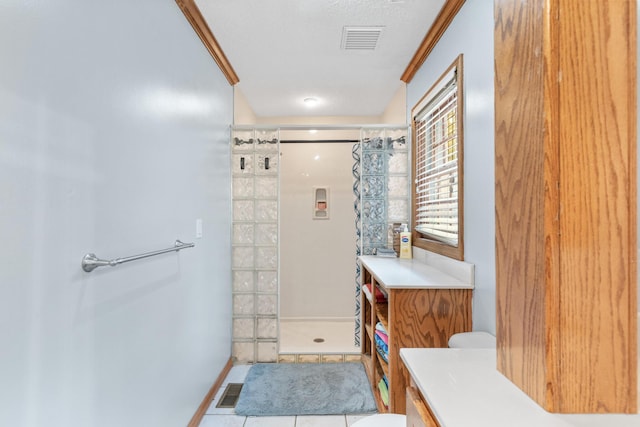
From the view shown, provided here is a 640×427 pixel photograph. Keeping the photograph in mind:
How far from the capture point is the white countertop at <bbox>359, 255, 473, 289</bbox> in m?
1.69

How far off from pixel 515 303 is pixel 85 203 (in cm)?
122

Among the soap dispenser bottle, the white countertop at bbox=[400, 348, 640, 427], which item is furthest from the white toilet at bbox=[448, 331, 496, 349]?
the soap dispenser bottle

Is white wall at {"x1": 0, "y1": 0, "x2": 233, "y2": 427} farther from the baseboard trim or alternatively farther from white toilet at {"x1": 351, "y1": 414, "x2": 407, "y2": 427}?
white toilet at {"x1": 351, "y1": 414, "x2": 407, "y2": 427}

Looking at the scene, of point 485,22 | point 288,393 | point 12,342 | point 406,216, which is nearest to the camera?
point 12,342

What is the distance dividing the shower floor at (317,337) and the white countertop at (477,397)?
7.34 ft

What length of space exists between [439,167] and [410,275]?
30.2 inches

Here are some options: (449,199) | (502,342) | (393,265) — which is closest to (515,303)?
(502,342)

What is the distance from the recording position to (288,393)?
7.59ft

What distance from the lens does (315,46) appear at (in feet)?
7.77

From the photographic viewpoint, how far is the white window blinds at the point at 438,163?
198cm

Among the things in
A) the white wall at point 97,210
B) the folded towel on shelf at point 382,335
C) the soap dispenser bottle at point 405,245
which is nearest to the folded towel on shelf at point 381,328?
the folded towel on shelf at point 382,335

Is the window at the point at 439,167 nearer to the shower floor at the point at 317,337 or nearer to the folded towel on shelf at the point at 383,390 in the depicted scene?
the folded towel on shelf at the point at 383,390

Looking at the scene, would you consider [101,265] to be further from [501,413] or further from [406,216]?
[406,216]

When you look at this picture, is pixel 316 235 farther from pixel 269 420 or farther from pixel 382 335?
pixel 269 420
